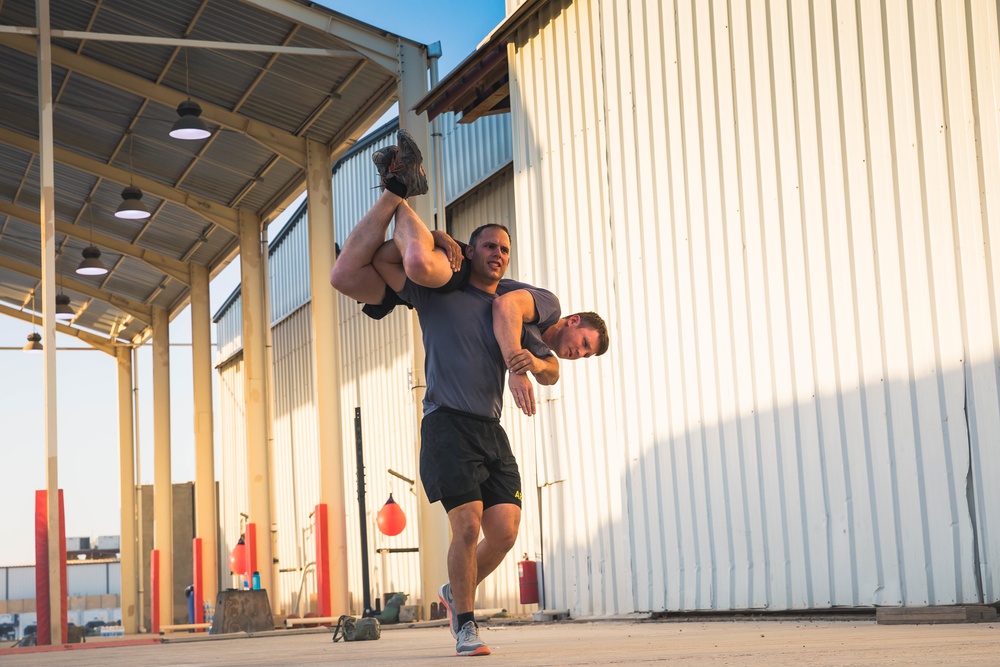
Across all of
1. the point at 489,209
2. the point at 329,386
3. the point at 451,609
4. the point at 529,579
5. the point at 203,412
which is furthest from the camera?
the point at 203,412

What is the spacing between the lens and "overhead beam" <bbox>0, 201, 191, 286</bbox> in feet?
75.7

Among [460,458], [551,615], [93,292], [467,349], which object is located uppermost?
[93,292]

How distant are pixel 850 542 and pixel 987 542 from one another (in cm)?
111

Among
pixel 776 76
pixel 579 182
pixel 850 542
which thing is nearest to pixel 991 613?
pixel 850 542

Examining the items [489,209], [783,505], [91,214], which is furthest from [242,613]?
[91,214]

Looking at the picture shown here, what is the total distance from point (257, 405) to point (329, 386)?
417 centimetres

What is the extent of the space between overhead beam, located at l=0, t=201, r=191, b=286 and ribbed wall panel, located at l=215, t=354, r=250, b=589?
261 inches

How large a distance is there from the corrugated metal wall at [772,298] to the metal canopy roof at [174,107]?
4.96 meters

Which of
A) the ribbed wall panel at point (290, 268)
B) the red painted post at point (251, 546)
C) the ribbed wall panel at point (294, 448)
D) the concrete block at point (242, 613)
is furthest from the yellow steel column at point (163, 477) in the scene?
the concrete block at point (242, 613)

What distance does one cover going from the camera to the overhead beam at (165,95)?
1622 centimetres

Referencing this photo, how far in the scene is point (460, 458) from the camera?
4867 mm

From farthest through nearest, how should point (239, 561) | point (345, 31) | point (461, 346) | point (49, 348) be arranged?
point (239, 561), point (345, 31), point (49, 348), point (461, 346)

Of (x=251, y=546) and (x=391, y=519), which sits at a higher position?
(x=391, y=519)

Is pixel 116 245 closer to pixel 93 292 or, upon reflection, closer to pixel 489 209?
pixel 93 292
